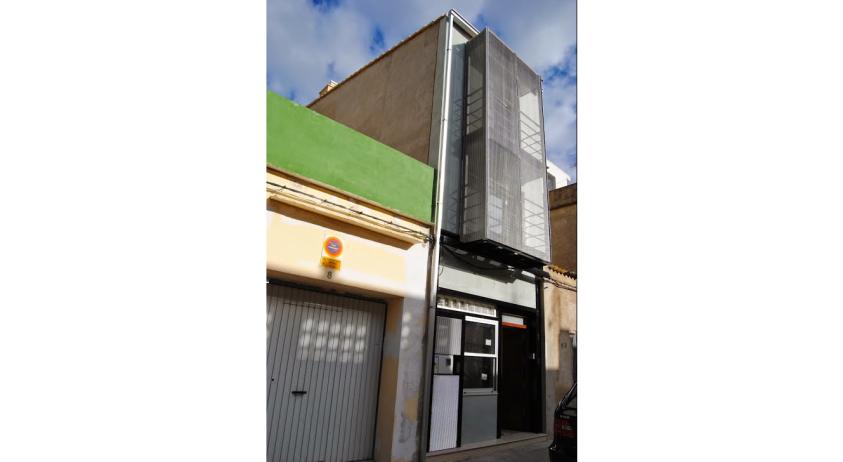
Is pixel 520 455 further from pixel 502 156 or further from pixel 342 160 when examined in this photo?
pixel 342 160

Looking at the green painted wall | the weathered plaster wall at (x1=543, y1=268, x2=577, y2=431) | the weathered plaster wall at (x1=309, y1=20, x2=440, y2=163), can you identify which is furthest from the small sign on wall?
the weathered plaster wall at (x1=543, y1=268, x2=577, y2=431)

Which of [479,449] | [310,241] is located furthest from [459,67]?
[479,449]

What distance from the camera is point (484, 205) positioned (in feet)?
27.4

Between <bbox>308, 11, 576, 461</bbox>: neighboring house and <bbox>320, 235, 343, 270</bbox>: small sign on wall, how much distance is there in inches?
63.5

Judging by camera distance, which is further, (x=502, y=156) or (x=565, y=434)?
(x=502, y=156)

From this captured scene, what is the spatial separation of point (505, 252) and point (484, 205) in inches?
45.8

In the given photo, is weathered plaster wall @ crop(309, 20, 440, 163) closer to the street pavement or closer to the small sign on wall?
the small sign on wall

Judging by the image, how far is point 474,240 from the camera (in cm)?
817

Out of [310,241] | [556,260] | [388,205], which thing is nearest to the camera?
[310,241]

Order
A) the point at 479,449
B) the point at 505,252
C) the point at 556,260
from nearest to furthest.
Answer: the point at 479,449, the point at 505,252, the point at 556,260

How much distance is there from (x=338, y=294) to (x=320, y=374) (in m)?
1.16

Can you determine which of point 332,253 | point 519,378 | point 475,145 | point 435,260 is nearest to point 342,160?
point 332,253

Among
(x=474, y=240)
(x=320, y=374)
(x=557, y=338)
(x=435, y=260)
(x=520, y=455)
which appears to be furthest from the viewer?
(x=557, y=338)
